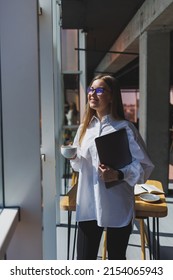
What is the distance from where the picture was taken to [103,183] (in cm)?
151

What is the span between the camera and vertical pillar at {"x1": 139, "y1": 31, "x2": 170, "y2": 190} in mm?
4398

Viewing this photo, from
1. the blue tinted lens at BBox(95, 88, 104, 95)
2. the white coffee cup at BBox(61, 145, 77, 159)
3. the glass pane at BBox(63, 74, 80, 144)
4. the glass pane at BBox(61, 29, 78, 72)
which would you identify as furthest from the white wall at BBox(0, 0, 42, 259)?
the glass pane at BBox(61, 29, 78, 72)

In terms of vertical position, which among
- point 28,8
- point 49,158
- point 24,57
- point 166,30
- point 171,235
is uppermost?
point 166,30

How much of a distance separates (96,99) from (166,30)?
3243mm

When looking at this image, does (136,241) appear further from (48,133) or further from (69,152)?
→ (69,152)

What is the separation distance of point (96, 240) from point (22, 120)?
0.78 metres

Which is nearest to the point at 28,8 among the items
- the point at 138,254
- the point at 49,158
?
the point at 49,158

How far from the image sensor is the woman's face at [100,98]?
156 cm

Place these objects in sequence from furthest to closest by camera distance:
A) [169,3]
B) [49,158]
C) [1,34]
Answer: [169,3], [49,158], [1,34]

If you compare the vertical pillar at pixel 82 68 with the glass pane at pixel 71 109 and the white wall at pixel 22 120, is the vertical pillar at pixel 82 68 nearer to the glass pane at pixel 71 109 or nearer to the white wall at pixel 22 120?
the glass pane at pixel 71 109

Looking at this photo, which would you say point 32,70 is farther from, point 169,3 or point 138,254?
point 169,3

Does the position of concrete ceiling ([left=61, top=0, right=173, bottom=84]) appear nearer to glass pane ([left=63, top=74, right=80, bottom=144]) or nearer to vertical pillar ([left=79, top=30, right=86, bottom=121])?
vertical pillar ([left=79, top=30, right=86, bottom=121])

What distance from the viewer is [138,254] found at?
2699 millimetres
